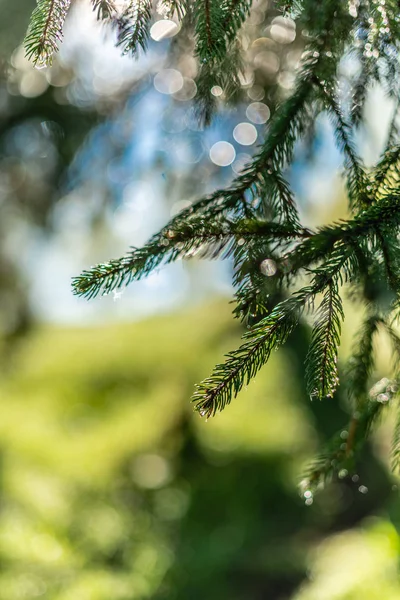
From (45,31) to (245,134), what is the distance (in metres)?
1.38

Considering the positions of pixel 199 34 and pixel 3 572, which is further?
pixel 3 572

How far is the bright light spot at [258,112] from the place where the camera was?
78.4 inches

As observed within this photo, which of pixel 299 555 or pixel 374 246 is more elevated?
pixel 299 555

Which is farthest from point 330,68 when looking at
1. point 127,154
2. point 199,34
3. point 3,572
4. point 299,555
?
point 299,555

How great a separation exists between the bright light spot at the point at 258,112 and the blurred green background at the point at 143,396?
0.09ft

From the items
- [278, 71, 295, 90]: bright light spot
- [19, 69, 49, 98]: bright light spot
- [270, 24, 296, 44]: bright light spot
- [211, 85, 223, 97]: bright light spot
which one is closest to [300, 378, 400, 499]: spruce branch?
[211, 85, 223, 97]: bright light spot

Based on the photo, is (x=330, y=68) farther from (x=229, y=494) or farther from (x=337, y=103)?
(x=229, y=494)

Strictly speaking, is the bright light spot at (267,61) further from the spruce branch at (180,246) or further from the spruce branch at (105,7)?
the spruce branch at (180,246)

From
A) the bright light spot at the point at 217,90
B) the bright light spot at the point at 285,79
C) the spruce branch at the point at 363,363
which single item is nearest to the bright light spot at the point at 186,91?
the bright light spot at the point at 285,79

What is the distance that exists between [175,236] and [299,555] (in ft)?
9.72

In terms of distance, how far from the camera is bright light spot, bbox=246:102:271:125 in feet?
6.53

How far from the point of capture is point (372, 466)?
3.84m

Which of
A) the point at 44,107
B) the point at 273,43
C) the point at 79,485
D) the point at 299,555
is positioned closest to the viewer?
the point at 273,43

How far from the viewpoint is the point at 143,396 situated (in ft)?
14.3
